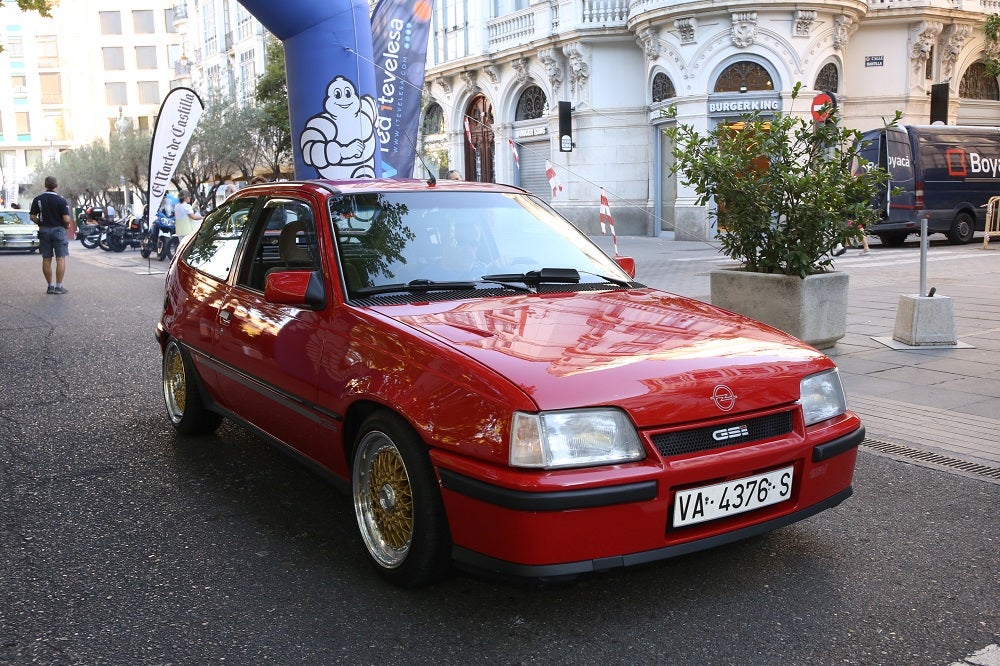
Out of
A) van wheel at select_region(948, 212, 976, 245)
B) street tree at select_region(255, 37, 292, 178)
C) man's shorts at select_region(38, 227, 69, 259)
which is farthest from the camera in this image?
street tree at select_region(255, 37, 292, 178)

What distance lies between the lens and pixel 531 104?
30.8m

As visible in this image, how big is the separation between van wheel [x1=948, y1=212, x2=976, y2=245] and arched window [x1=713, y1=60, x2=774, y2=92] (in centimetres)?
592

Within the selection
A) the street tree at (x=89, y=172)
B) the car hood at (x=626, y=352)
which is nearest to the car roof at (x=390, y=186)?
the car hood at (x=626, y=352)

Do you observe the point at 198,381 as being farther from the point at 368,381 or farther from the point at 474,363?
the point at 474,363

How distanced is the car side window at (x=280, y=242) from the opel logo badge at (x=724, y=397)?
1855 millimetres

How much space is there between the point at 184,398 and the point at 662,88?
74.6 feet

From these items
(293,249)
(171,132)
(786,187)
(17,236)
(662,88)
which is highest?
(662,88)

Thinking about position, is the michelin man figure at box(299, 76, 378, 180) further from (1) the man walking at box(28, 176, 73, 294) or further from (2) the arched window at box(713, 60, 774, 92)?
(2) the arched window at box(713, 60, 774, 92)

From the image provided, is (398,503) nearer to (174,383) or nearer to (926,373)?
(174,383)

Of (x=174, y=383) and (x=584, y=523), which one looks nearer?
(x=584, y=523)

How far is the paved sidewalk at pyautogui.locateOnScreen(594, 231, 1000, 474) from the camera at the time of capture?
5281mm

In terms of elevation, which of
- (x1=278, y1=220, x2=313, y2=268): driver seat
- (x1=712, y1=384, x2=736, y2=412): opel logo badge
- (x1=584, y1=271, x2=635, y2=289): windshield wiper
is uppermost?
(x1=278, y1=220, x2=313, y2=268): driver seat

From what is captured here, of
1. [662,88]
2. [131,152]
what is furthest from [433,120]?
[131,152]

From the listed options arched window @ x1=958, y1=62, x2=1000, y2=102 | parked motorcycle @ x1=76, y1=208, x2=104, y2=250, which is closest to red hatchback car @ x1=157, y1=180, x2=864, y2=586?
arched window @ x1=958, y1=62, x2=1000, y2=102
